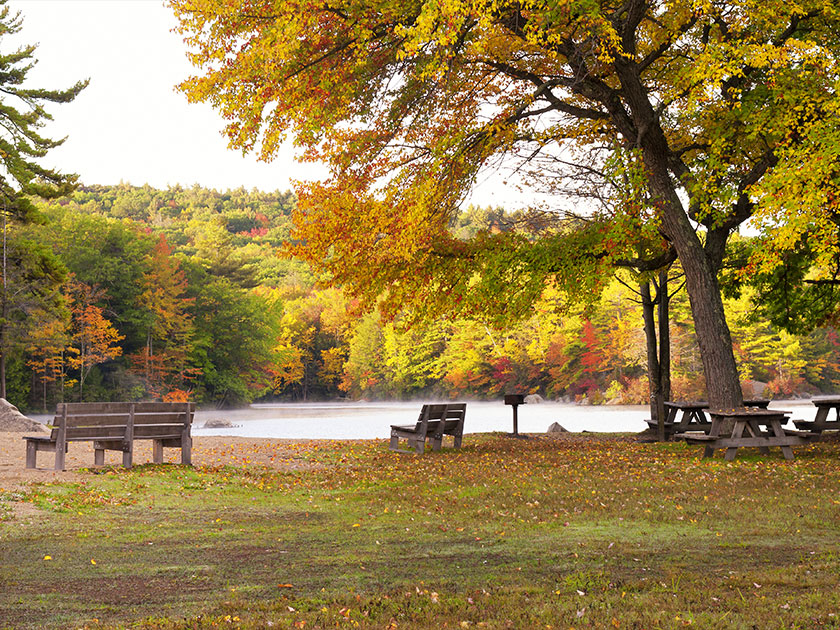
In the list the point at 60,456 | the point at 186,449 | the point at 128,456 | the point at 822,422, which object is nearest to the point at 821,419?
the point at 822,422

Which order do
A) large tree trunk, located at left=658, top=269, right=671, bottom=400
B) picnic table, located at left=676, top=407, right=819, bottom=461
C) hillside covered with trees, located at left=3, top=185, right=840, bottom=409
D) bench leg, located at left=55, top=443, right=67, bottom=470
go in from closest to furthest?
bench leg, located at left=55, top=443, right=67, bottom=470, picnic table, located at left=676, top=407, right=819, bottom=461, large tree trunk, located at left=658, top=269, right=671, bottom=400, hillside covered with trees, located at left=3, top=185, right=840, bottom=409

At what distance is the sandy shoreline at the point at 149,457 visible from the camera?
9664 mm

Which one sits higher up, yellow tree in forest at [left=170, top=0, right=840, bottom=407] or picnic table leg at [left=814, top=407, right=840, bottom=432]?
yellow tree in forest at [left=170, top=0, right=840, bottom=407]

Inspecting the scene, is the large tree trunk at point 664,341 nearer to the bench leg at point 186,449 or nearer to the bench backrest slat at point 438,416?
the bench backrest slat at point 438,416

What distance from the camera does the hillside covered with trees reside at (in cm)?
4422

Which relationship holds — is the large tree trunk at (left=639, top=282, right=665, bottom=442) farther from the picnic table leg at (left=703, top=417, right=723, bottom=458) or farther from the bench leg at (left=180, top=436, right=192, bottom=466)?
the bench leg at (left=180, top=436, right=192, bottom=466)

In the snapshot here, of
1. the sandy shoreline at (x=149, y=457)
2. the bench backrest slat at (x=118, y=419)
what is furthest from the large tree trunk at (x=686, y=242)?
the bench backrest slat at (x=118, y=419)

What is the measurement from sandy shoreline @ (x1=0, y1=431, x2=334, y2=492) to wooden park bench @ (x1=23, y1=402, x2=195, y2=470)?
362 millimetres

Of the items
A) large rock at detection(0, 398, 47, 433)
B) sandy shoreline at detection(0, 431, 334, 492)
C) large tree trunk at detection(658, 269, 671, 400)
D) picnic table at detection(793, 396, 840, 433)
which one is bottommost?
sandy shoreline at detection(0, 431, 334, 492)

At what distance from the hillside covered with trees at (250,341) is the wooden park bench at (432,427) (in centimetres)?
1903

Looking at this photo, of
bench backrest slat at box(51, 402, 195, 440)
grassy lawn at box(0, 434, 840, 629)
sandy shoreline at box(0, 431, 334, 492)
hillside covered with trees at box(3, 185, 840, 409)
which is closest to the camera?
grassy lawn at box(0, 434, 840, 629)

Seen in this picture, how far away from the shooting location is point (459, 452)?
13.7m

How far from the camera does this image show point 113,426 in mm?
10055

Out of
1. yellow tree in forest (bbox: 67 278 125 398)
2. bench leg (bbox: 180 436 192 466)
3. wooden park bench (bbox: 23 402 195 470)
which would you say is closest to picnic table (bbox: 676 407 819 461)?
bench leg (bbox: 180 436 192 466)
